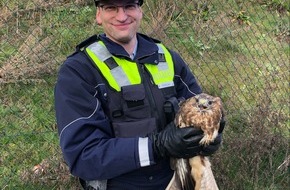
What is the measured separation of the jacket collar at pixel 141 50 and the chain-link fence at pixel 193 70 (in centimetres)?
156

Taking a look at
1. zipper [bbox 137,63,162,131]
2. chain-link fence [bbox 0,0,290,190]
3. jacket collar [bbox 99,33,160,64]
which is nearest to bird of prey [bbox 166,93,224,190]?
zipper [bbox 137,63,162,131]

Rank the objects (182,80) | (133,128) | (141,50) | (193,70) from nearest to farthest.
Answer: (133,128)
(141,50)
(182,80)
(193,70)

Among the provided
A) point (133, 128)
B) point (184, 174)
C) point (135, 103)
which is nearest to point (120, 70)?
point (135, 103)

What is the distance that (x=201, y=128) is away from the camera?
2275 millimetres

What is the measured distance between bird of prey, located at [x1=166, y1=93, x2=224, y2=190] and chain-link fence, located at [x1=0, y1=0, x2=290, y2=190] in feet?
4.99

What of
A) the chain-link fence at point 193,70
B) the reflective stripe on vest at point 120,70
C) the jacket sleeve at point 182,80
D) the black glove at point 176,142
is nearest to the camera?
the black glove at point 176,142

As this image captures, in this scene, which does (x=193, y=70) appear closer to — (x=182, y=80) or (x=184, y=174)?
(x=182, y=80)

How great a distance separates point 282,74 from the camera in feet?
17.7

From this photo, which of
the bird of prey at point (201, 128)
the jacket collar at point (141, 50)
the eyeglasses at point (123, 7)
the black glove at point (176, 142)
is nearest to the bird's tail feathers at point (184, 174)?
the bird of prey at point (201, 128)

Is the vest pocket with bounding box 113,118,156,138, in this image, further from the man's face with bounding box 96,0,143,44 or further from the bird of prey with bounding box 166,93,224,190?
the man's face with bounding box 96,0,143,44

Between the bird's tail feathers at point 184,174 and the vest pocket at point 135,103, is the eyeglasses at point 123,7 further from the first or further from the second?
the bird's tail feathers at point 184,174

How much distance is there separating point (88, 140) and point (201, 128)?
1.81ft

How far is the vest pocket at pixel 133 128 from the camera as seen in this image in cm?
245

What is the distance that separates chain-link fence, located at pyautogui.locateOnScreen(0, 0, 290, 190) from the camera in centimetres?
414
